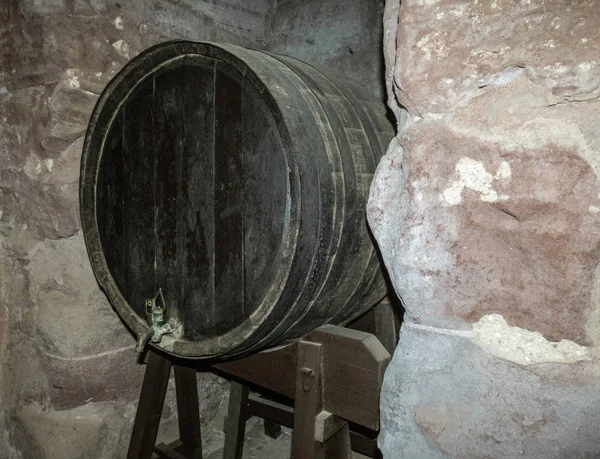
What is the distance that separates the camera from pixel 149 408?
1.71 meters

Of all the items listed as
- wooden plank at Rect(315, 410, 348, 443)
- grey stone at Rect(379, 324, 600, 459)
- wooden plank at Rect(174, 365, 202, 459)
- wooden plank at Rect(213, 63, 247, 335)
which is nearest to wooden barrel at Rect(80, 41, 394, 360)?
wooden plank at Rect(213, 63, 247, 335)

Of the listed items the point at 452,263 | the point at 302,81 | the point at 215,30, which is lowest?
the point at 452,263

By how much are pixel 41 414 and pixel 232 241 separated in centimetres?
128

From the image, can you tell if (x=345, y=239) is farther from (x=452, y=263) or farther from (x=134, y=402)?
(x=134, y=402)

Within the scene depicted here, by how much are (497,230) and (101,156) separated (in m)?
1.32

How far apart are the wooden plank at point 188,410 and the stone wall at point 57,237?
8.8 inches

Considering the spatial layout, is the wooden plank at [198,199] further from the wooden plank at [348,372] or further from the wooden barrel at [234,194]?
the wooden plank at [348,372]

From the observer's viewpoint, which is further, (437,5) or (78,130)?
(78,130)

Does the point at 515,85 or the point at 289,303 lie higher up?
the point at 515,85

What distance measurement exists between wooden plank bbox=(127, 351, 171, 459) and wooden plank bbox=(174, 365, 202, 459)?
145 millimetres

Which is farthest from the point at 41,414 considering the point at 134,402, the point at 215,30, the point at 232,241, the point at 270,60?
the point at 215,30

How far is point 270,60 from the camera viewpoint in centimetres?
124

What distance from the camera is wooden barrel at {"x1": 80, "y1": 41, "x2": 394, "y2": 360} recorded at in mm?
1113

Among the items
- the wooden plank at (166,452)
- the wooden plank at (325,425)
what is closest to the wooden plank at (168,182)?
the wooden plank at (325,425)
